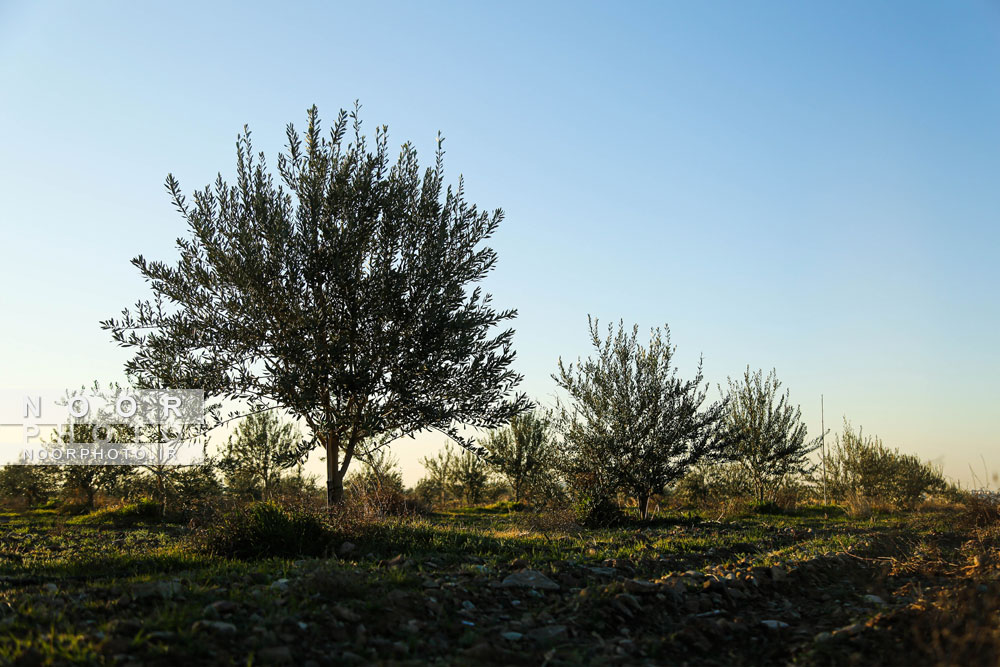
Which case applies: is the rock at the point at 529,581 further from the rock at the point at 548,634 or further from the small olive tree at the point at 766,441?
the small olive tree at the point at 766,441

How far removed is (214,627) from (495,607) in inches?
101

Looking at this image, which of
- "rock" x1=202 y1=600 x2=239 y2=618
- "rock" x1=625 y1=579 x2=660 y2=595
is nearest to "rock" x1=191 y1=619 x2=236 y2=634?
"rock" x1=202 y1=600 x2=239 y2=618

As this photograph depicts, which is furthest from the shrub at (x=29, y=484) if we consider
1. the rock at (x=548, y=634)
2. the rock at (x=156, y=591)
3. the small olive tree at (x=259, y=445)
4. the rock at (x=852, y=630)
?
the rock at (x=852, y=630)

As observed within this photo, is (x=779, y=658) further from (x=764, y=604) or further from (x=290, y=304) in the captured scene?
(x=290, y=304)

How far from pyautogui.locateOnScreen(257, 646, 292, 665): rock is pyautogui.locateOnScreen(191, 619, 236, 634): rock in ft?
1.60

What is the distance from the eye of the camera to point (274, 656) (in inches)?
178

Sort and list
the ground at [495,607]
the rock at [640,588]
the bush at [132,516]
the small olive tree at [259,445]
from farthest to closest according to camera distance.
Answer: the small olive tree at [259,445] → the bush at [132,516] → the rock at [640,588] → the ground at [495,607]

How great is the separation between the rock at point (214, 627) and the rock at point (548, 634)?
2354 mm

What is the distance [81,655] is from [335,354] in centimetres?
810

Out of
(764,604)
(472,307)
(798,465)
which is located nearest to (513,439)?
(798,465)

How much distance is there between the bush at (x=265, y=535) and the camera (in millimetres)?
9102

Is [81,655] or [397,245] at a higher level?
[397,245]

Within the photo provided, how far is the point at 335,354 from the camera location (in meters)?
12.2

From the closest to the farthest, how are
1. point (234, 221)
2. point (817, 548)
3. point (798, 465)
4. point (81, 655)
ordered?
1. point (81, 655)
2. point (817, 548)
3. point (234, 221)
4. point (798, 465)
